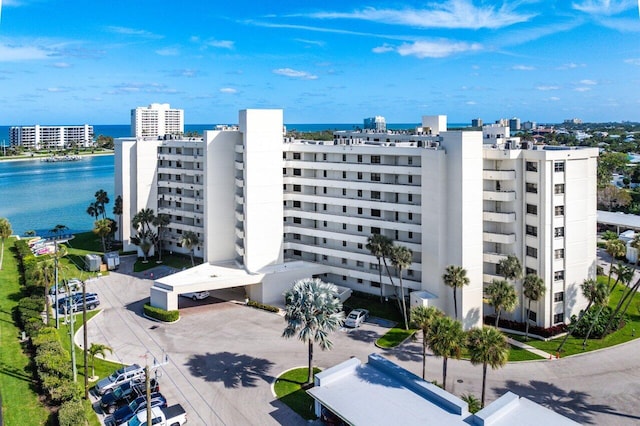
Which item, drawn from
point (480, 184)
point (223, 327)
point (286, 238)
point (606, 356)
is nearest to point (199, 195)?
point (286, 238)

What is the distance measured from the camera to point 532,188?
48.9 meters

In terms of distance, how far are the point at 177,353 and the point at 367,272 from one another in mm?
24053

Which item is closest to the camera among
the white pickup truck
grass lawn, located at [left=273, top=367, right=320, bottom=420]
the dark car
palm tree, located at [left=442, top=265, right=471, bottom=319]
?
the white pickup truck

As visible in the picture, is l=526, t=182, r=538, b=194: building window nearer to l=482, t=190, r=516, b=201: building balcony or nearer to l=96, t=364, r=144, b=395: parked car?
l=482, t=190, r=516, b=201: building balcony

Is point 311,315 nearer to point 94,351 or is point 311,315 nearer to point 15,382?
point 94,351

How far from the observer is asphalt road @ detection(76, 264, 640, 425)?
113 feet

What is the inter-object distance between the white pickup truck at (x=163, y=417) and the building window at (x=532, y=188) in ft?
125

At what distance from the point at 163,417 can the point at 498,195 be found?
124ft

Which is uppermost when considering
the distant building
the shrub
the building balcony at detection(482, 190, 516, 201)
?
the distant building

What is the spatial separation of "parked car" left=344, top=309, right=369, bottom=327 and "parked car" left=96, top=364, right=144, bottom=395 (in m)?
20.8

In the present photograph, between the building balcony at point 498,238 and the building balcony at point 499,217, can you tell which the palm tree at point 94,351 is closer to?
the building balcony at point 498,238

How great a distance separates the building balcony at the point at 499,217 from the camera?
→ 163 feet

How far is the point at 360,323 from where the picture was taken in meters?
50.2

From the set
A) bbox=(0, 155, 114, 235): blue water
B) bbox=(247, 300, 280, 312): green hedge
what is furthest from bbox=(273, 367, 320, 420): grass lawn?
bbox=(0, 155, 114, 235): blue water
